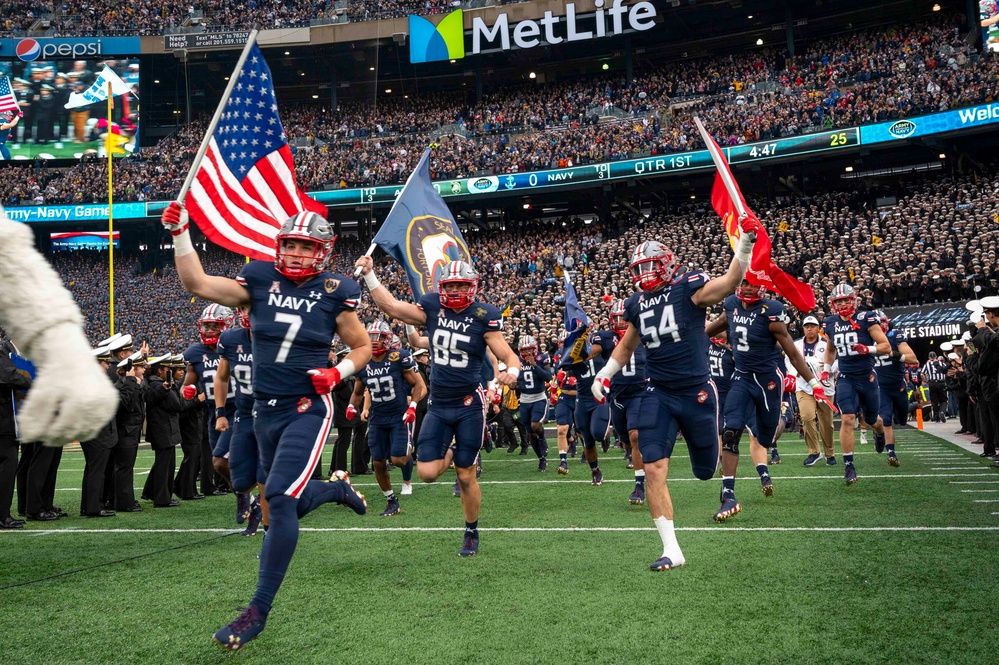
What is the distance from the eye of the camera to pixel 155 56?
158 feet

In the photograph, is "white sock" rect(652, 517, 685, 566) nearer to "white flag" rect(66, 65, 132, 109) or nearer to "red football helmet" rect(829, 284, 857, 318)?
"red football helmet" rect(829, 284, 857, 318)

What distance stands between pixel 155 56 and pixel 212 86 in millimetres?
3897

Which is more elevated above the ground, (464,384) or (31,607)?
(464,384)

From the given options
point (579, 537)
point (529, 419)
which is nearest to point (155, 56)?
point (529, 419)

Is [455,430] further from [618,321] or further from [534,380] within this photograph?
[534,380]

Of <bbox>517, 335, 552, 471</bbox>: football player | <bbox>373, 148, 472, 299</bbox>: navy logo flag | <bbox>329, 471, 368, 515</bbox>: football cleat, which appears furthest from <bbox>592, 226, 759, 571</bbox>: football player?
<bbox>517, 335, 552, 471</bbox>: football player

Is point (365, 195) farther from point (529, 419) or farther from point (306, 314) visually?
point (306, 314)

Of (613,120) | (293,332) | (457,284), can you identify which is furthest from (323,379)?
(613,120)

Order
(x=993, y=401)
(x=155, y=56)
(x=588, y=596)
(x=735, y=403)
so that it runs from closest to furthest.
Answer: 1. (x=588, y=596)
2. (x=735, y=403)
3. (x=993, y=401)
4. (x=155, y=56)

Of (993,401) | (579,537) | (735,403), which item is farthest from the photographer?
(993,401)

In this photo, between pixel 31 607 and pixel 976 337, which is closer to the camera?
pixel 31 607

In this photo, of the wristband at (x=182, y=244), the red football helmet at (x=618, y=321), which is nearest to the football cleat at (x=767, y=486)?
the red football helmet at (x=618, y=321)

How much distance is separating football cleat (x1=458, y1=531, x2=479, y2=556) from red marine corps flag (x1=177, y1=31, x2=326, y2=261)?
313 centimetres

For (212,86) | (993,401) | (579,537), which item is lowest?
(579,537)
